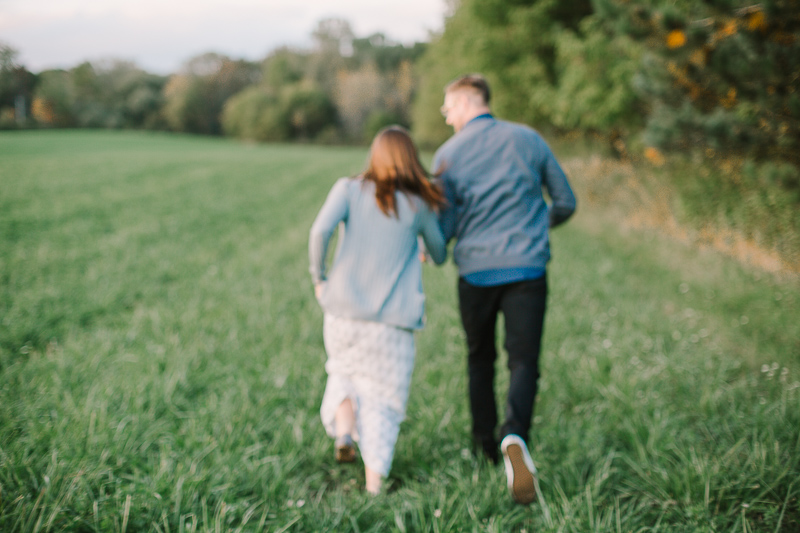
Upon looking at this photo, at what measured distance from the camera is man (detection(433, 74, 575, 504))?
2479 millimetres

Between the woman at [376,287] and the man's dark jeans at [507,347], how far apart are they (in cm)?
36

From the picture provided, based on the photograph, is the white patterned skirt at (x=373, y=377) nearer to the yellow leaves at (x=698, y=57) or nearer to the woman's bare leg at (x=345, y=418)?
the woman's bare leg at (x=345, y=418)

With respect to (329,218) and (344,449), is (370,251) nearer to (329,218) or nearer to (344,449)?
(329,218)

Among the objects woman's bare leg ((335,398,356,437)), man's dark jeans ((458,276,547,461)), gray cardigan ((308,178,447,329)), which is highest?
gray cardigan ((308,178,447,329))

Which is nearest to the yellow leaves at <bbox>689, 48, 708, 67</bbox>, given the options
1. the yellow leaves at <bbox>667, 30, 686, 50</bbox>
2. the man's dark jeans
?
the yellow leaves at <bbox>667, 30, 686, 50</bbox>

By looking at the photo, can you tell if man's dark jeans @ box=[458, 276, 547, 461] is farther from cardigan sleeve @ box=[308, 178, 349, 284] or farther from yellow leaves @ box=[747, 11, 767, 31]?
yellow leaves @ box=[747, 11, 767, 31]

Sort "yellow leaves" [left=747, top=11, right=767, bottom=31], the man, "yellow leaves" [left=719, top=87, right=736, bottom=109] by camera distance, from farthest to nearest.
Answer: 1. "yellow leaves" [left=719, top=87, right=736, bottom=109]
2. "yellow leaves" [left=747, top=11, right=767, bottom=31]
3. the man

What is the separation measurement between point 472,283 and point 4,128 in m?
46.1

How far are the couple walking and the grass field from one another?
389 mm

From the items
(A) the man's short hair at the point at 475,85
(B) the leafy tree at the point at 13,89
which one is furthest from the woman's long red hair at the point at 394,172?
(B) the leafy tree at the point at 13,89

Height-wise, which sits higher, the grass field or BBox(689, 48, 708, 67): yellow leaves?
BBox(689, 48, 708, 67): yellow leaves

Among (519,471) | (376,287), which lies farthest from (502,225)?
(519,471)

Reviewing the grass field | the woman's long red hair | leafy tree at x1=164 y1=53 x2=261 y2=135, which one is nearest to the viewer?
the grass field

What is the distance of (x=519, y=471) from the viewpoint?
7.26ft
